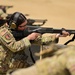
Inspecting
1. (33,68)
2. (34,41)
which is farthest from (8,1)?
(33,68)

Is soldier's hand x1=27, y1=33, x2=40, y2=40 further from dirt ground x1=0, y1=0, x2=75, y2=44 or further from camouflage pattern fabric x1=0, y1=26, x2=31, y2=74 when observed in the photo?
dirt ground x1=0, y1=0, x2=75, y2=44

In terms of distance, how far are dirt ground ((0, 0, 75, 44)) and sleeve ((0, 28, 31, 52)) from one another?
5.05m

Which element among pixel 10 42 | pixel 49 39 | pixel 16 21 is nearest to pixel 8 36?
A: pixel 10 42

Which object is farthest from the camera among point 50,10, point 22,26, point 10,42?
point 50,10

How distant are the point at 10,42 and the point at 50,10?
6681mm

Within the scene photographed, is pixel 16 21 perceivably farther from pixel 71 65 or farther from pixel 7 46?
pixel 71 65

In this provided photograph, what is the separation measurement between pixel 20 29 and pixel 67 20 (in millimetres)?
5488

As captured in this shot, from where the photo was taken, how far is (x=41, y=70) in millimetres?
1562

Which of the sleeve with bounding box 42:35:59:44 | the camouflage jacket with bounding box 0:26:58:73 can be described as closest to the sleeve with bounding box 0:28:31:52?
the camouflage jacket with bounding box 0:26:58:73

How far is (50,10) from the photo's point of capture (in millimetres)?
10633

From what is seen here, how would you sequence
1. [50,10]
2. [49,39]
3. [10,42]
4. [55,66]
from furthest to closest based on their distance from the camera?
1. [50,10]
2. [49,39]
3. [10,42]
4. [55,66]


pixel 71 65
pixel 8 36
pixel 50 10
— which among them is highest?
pixel 71 65

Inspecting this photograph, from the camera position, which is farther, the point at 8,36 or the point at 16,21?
the point at 16,21

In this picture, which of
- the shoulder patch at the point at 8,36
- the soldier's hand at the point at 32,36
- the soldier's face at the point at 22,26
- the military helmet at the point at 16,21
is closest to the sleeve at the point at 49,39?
the soldier's hand at the point at 32,36
